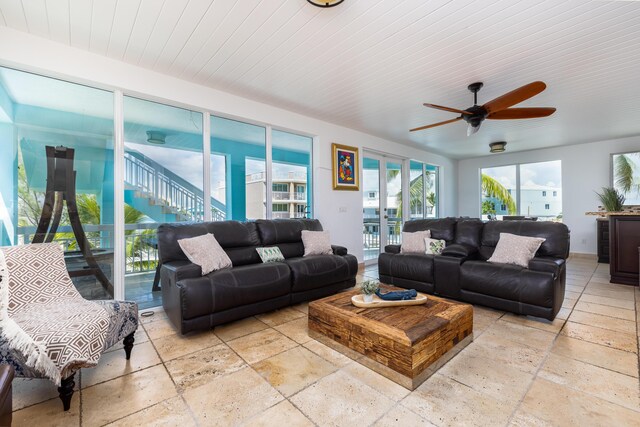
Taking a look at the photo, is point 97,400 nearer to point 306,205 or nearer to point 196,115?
point 196,115

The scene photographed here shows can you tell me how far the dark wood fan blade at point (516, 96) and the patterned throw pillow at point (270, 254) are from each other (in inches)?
111

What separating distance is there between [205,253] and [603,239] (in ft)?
23.8

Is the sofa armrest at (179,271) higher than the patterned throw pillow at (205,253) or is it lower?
lower

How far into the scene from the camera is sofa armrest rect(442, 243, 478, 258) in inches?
134

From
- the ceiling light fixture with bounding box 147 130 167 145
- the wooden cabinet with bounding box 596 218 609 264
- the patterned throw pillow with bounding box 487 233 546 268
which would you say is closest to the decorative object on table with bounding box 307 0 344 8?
the ceiling light fixture with bounding box 147 130 167 145

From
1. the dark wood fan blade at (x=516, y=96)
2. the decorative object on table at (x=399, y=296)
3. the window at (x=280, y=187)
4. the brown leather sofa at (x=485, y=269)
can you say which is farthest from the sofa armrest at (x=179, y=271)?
the dark wood fan blade at (x=516, y=96)

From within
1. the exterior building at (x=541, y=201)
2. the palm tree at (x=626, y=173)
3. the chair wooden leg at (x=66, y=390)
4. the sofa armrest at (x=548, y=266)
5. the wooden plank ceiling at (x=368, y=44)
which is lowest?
the chair wooden leg at (x=66, y=390)

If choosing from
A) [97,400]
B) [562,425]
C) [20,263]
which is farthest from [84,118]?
[562,425]

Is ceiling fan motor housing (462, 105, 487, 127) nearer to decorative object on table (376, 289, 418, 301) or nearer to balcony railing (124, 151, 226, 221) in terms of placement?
decorative object on table (376, 289, 418, 301)

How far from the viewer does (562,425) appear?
1450mm

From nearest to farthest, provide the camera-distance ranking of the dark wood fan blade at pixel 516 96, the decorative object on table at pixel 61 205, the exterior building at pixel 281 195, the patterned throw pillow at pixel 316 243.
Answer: the dark wood fan blade at pixel 516 96, the decorative object on table at pixel 61 205, the patterned throw pillow at pixel 316 243, the exterior building at pixel 281 195

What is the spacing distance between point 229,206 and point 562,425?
370 centimetres

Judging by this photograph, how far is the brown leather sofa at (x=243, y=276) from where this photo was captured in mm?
2484

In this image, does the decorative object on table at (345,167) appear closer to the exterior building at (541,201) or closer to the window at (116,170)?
the window at (116,170)
